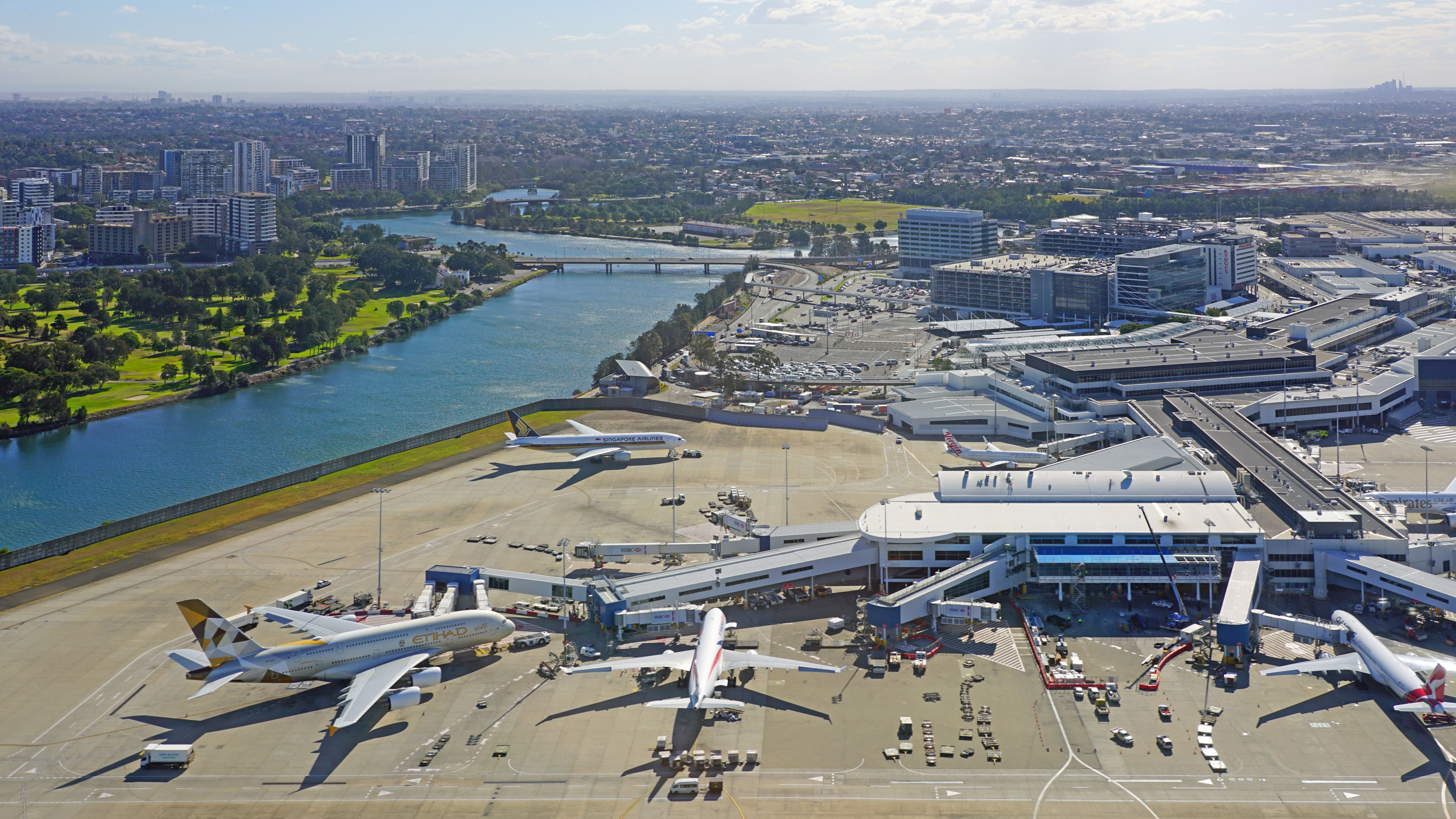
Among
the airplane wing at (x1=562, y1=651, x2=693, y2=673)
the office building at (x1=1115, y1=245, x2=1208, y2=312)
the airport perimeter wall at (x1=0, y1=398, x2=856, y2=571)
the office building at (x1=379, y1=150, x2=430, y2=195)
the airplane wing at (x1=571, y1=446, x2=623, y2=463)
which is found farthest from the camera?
the office building at (x1=379, y1=150, x2=430, y2=195)

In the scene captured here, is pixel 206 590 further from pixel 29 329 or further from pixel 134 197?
pixel 134 197

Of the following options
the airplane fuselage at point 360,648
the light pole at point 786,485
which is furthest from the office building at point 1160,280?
the airplane fuselage at point 360,648

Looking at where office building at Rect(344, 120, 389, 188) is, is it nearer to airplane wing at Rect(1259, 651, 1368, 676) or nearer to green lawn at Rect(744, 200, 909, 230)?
green lawn at Rect(744, 200, 909, 230)

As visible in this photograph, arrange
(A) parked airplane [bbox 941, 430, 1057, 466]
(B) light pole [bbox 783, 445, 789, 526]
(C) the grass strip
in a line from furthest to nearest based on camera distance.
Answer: (A) parked airplane [bbox 941, 430, 1057, 466] → (B) light pole [bbox 783, 445, 789, 526] → (C) the grass strip

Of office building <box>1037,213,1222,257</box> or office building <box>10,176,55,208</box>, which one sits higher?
office building <box>10,176,55,208</box>

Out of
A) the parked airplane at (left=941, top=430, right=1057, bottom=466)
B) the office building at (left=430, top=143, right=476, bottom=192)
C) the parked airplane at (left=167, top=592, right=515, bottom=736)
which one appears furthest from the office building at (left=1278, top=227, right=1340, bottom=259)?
the office building at (left=430, top=143, right=476, bottom=192)

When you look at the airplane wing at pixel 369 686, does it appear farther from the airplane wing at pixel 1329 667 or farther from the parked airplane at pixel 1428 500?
the parked airplane at pixel 1428 500
